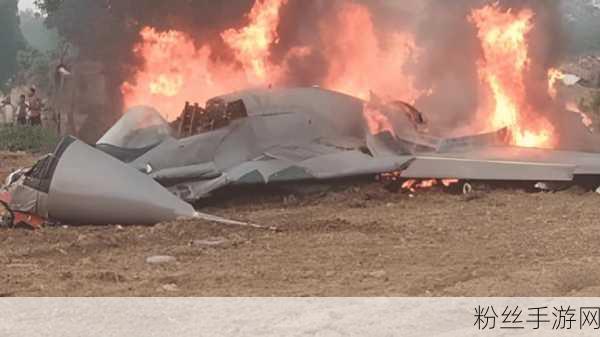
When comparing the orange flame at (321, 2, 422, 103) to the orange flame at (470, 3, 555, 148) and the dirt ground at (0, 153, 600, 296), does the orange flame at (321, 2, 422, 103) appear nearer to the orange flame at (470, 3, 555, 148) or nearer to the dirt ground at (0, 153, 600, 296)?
the orange flame at (470, 3, 555, 148)

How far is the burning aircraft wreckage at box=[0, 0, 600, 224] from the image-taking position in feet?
41.0

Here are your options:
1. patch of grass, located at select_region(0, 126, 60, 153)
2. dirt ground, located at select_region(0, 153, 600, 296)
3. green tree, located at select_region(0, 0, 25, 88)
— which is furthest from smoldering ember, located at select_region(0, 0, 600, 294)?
green tree, located at select_region(0, 0, 25, 88)

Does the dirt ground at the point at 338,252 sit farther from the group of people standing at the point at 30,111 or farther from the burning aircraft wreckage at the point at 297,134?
the group of people standing at the point at 30,111

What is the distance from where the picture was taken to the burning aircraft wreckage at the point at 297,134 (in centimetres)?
1250

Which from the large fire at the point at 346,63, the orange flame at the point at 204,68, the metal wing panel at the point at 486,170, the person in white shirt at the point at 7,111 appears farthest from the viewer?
the person in white shirt at the point at 7,111

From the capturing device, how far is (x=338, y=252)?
10102 millimetres

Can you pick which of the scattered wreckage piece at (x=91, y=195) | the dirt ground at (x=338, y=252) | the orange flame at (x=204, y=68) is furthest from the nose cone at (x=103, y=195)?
the orange flame at (x=204, y=68)

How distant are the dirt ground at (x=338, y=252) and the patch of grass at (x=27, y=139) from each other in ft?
50.1

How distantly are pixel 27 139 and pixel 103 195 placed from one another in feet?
57.7

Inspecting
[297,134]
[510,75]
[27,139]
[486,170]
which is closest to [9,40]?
[27,139]

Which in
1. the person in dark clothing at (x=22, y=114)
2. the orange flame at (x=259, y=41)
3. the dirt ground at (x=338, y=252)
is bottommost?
the dirt ground at (x=338, y=252)

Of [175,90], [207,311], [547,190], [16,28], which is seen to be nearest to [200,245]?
[207,311]

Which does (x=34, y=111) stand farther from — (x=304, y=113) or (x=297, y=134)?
(x=297, y=134)

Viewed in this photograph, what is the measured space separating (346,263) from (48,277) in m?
3.08
